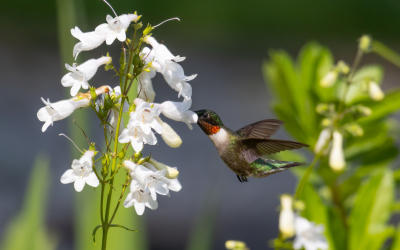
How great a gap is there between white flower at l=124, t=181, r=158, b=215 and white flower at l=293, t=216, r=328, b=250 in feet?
0.89

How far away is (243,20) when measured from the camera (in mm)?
4859

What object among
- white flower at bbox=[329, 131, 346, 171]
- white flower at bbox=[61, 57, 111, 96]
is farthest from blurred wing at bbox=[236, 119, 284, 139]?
white flower at bbox=[61, 57, 111, 96]

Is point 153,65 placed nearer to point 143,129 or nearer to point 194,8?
point 143,129

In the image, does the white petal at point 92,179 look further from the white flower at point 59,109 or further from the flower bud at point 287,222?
the flower bud at point 287,222

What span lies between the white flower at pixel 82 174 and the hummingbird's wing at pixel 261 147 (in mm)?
320


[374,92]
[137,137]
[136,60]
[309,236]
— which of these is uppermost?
[374,92]

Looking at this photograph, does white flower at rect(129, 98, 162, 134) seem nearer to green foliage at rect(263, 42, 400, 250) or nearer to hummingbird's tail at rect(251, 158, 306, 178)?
hummingbird's tail at rect(251, 158, 306, 178)

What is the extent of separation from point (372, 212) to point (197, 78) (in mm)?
3680

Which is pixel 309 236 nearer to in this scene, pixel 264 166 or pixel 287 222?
pixel 287 222

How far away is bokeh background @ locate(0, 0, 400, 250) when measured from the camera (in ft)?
9.86

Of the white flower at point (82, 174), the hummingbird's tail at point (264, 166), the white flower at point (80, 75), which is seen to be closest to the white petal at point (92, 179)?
the white flower at point (82, 174)

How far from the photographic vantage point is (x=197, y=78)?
448cm

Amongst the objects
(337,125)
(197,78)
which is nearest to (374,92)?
(337,125)

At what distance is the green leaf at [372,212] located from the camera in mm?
881
